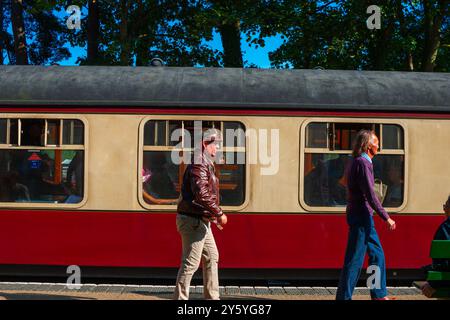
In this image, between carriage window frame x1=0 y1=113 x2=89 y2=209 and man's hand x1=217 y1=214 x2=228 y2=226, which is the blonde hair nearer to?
man's hand x1=217 y1=214 x2=228 y2=226

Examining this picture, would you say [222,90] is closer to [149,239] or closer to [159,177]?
[159,177]

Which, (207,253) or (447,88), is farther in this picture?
(447,88)

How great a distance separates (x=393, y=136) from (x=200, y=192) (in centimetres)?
288

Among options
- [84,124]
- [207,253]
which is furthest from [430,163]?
[84,124]

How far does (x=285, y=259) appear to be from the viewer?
22.5ft

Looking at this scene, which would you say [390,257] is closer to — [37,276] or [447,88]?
[447,88]

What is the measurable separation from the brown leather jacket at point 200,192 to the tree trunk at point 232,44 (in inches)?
486

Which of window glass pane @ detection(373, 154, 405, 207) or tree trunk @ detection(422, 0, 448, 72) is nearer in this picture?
window glass pane @ detection(373, 154, 405, 207)

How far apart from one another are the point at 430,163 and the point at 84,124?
412 centimetres

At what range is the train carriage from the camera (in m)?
6.86

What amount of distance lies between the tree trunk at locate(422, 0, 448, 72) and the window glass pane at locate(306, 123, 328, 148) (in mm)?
10431

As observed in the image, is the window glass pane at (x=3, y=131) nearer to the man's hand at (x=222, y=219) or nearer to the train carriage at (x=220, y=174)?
the train carriage at (x=220, y=174)

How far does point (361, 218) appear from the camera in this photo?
18.1ft

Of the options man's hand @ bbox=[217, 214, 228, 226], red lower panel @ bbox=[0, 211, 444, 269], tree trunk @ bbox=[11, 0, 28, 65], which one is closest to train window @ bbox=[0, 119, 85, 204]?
red lower panel @ bbox=[0, 211, 444, 269]
